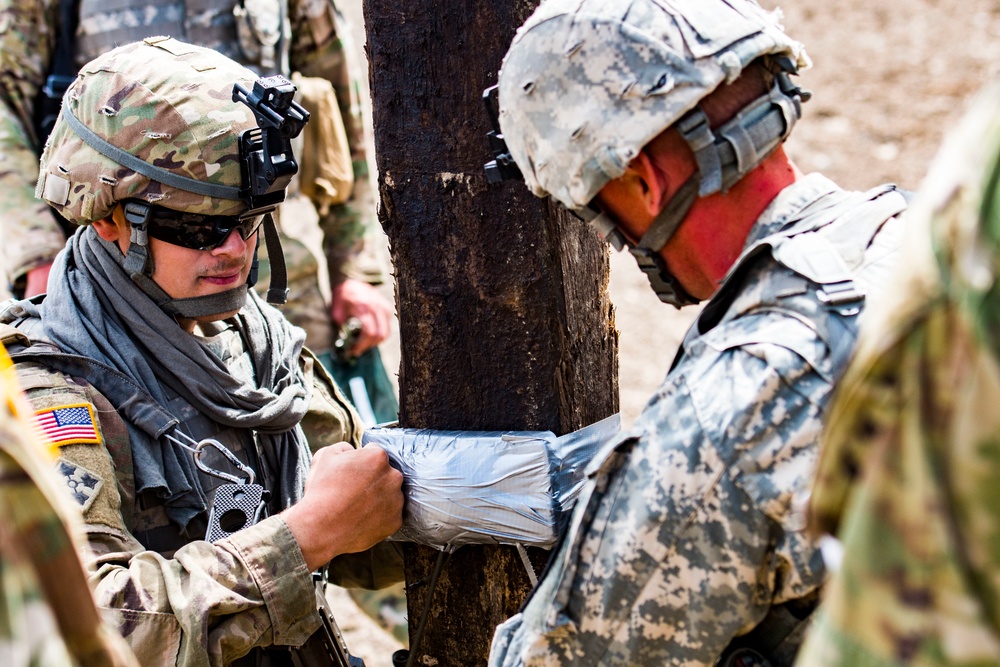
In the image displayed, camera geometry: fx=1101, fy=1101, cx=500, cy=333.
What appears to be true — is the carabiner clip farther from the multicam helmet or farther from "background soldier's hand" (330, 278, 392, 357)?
"background soldier's hand" (330, 278, 392, 357)

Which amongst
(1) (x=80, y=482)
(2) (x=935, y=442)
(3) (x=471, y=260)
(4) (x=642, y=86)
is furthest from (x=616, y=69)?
(1) (x=80, y=482)

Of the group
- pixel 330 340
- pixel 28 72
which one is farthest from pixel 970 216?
pixel 28 72

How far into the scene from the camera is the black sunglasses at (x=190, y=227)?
8.75ft

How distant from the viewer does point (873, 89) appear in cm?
1027

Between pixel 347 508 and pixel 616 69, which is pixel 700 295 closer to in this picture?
pixel 616 69

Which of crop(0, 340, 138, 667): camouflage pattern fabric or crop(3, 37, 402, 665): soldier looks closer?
crop(0, 340, 138, 667): camouflage pattern fabric

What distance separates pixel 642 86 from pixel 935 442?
0.91 meters

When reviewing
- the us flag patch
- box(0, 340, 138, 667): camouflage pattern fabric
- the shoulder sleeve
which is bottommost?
the shoulder sleeve

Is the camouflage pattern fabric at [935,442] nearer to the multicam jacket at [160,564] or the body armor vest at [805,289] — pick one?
the body armor vest at [805,289]

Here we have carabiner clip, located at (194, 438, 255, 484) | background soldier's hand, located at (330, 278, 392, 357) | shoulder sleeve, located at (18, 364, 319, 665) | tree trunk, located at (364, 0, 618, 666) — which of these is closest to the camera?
shoulder sleeve, located at (18, 364, 319, 665)

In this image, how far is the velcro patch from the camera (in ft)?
7.48

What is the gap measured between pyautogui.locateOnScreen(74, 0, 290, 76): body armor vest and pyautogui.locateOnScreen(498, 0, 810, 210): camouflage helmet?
8.40 ft

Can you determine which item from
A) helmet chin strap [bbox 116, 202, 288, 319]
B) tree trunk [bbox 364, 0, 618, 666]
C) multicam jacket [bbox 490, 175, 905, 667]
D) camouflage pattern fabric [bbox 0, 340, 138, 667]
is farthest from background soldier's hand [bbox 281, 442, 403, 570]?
camouflage pattern fabric [bbox 0, 340, 138, 667]

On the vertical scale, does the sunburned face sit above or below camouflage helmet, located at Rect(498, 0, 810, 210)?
below
